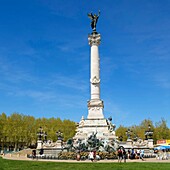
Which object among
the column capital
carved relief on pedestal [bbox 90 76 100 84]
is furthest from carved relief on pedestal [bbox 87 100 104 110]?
the column capital

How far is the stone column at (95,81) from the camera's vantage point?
173 feet

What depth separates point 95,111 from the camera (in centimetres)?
5269

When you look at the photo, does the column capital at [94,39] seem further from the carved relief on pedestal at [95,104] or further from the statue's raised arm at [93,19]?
the carved relief on pedestal at [95,104]

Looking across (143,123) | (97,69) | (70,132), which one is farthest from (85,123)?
(143,123)

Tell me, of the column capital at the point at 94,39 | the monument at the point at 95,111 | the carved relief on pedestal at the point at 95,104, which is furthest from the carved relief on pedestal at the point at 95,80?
the column capital at the point at 94,39

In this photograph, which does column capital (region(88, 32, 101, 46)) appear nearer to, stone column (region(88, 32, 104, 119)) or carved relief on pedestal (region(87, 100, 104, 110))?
stone column (region(88, 32, 104, 119))

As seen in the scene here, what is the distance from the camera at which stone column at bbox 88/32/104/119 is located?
173 feet

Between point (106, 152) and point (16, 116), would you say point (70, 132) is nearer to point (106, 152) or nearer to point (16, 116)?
point (16, 116)

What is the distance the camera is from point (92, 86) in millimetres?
54781

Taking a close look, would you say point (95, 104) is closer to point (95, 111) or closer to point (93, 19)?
point (95, 111)

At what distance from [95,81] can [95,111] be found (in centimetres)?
629

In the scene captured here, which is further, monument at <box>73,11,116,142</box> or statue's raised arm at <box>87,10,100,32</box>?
statue's raised arm at <box>87,10,100,32</box>

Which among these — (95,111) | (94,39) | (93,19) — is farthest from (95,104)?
(93,19)

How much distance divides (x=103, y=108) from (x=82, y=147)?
596 inches
